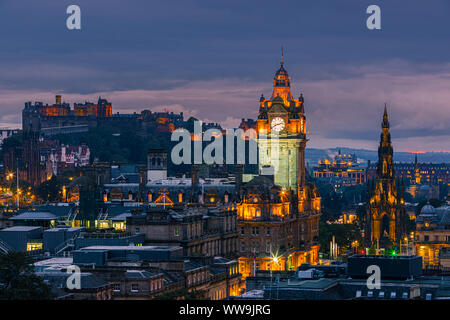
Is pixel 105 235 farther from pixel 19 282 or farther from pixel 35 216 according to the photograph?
pixel 19 282

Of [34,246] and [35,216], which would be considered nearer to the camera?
[34,246]

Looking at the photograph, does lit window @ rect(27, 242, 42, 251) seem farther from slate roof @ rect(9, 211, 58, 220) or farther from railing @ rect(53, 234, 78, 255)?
slate roof @ rect(9, 211, 58, 220)

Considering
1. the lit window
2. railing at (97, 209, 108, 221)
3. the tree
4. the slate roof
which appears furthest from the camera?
railing at (97, 209, 108, 221)

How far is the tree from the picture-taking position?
8781cm

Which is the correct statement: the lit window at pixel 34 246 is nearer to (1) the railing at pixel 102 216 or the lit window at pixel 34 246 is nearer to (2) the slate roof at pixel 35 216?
(2) the slate roof at pixel 35 216

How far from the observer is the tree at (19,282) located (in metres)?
87.8

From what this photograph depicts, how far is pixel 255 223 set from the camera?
18988 centimetres

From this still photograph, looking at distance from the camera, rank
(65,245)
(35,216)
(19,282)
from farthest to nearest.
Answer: (35,216), (65,245), (19,282)

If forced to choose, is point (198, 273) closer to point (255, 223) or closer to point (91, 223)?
point (91, 223)

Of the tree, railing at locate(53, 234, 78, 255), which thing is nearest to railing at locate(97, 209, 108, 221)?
railing at locate(53, 234, 78, 255)

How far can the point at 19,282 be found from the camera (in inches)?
3600

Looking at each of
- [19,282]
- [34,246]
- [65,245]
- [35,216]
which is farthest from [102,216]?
[19,282]
